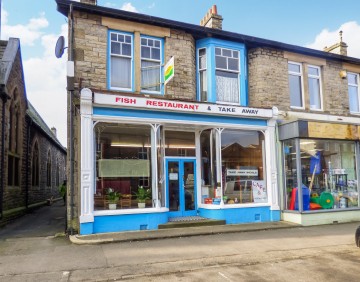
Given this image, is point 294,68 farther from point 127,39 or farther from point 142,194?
point 142,194

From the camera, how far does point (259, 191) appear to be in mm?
12320

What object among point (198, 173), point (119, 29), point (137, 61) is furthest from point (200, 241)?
point (119, 29)

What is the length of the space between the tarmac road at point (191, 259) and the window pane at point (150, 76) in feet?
17.0

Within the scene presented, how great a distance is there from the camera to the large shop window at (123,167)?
10.2 meters

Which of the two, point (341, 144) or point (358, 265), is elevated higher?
point (341, 144)

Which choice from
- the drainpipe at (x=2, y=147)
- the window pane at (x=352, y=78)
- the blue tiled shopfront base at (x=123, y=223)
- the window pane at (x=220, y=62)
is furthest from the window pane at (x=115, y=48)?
the window pane at (x=352, y=78)

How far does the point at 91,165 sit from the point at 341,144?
9.93 m

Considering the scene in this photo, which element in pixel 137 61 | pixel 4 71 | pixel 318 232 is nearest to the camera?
pixel 318 232

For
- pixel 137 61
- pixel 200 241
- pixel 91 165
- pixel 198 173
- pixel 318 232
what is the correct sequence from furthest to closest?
1. pixel 198 173
2. pixel 137 61
3. pixel 318 232
4. pixel 91 165
5. pixel 200 241

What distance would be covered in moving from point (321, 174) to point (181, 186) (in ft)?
18.8

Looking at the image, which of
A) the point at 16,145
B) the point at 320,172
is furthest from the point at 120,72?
the point at 320,172

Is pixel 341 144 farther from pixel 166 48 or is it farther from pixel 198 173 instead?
pixel 166 48

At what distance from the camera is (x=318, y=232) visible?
10.4 m

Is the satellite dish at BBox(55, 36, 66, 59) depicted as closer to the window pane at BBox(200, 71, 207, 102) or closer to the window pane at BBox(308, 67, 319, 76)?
the window pane at BBox(200, 71, 207, 102)
